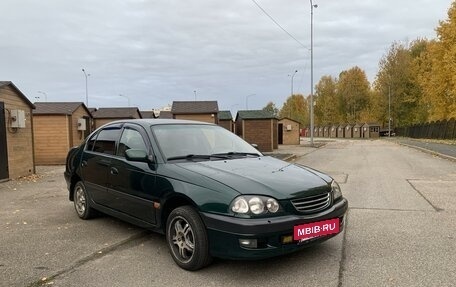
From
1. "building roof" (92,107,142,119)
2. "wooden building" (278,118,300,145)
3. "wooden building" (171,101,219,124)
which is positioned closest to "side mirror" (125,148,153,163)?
"wooden building" (171,101,219,124)

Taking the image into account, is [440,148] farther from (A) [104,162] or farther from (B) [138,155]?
(B) [138,155]

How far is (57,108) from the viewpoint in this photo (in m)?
19.7

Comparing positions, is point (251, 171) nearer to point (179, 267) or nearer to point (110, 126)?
point (179, 267)

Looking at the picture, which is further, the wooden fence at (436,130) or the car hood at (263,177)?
the wooden fence at (436,130)

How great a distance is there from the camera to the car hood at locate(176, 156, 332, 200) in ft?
13.3

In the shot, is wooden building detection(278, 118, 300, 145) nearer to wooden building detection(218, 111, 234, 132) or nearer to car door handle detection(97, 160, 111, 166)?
wooden building detection(218, 111, 234, 132)

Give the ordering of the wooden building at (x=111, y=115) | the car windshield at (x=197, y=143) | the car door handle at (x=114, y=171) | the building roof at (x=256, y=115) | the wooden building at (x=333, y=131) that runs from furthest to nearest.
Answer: the wooden building at (x=333, y=131), the building roof at (x=256, y=115), the wooden building at (x=111, y=115), the car door handle at (x=114, y=171), the car windshield at (x=197, y=143)

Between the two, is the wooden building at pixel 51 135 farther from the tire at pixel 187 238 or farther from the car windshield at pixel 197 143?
the tire at pixel 187 238

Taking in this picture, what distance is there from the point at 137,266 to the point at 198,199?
1105 millimetres

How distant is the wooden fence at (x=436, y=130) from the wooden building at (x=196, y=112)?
2883 centimetres

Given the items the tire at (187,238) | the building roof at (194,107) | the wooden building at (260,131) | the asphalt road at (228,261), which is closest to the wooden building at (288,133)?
the wooden building at (260,131)

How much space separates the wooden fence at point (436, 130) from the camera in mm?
41000

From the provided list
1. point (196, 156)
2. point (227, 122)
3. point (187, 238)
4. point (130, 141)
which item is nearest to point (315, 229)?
point (187, 238)

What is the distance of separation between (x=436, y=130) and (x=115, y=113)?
37529 mm
